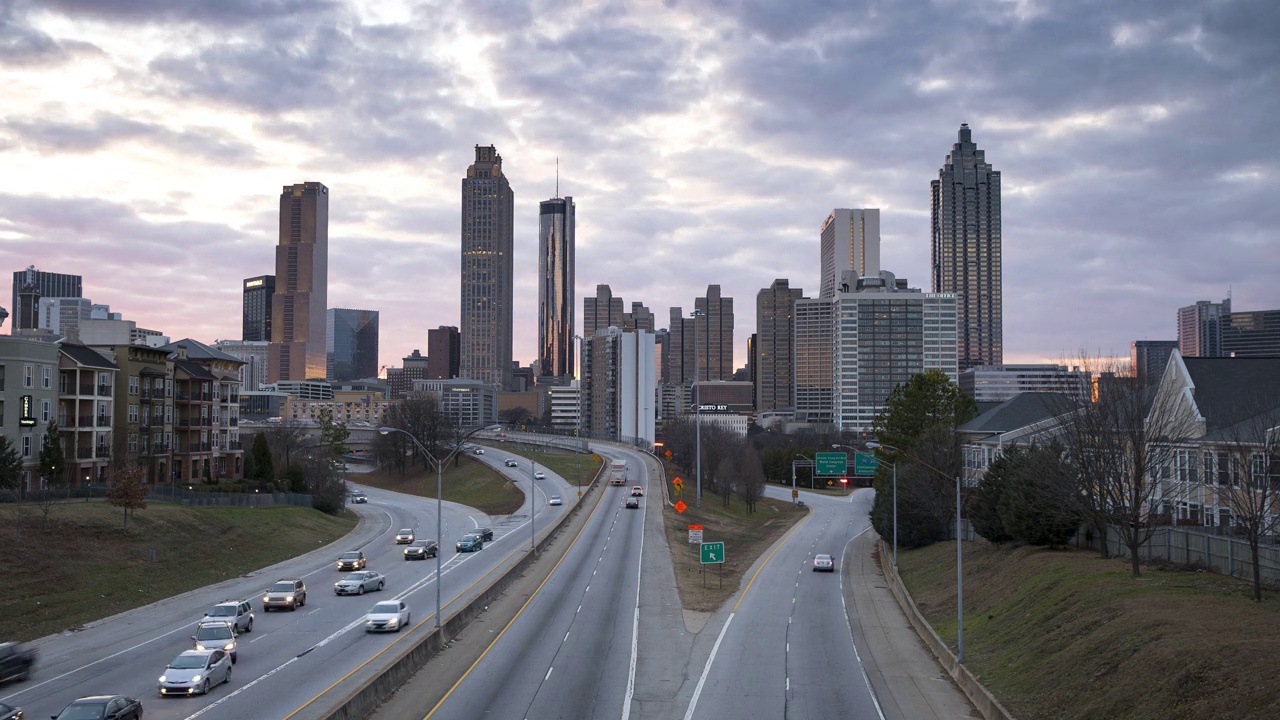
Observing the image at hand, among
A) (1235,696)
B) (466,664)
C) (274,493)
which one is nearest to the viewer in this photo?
(1235,696)

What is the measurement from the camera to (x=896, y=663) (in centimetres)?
3731

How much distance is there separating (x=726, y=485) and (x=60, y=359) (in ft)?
224

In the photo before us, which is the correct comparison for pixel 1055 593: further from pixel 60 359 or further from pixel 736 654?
pixel 60 359

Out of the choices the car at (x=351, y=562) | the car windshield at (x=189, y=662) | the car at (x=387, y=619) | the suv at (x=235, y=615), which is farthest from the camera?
the car at (x=351, y=562)

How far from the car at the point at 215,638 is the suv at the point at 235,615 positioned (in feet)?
12.6

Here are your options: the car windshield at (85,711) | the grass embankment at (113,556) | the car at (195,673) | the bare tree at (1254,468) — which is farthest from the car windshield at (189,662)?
the bare tree at (1254,468)

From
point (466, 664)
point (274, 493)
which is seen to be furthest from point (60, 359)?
point (466, 664)

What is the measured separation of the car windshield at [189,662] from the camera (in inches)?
1170

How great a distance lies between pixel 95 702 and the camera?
2453cm

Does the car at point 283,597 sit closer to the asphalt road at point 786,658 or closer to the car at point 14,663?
the car at point 14,663

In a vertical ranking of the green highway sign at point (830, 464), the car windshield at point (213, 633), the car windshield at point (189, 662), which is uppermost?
the green highway sign at point (830, 464)

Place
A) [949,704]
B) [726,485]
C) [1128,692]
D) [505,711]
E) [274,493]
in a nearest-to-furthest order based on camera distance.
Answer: [1128,692] < [505,711] < [949,704] < [274,493] < [726,485]

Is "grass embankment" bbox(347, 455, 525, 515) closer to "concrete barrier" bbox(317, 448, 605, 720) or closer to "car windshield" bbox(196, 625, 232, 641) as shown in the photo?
"concrete barrier" bbox(317, 448, 605, 720)

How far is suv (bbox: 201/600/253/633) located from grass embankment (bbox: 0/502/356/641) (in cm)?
675
